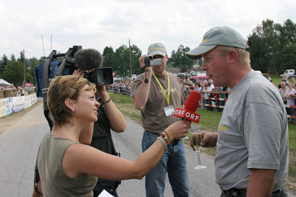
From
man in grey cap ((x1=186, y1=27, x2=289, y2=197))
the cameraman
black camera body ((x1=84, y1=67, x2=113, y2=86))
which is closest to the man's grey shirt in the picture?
man in grey cap ((x1=186, y1=27, x2=289, y2=197))

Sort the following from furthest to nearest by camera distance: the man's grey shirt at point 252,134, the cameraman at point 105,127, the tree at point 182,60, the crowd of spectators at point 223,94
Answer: the tree at point 182,60, the crowd of spectators at point 223,94, the cameraman at point 105,127, the man's grey shirt at point 252,134

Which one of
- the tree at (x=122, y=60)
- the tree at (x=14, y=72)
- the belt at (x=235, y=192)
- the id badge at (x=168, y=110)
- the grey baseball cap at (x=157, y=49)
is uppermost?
the tree at (x=122, y=60)

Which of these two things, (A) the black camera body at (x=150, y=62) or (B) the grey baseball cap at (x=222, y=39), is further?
(A) the black camera body at (x=150, y=62)

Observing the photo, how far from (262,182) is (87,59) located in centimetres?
165

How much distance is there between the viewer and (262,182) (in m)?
1.35

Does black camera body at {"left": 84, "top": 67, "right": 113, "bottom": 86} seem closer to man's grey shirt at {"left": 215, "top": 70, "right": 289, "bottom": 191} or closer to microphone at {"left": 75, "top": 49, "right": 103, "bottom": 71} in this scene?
microphone at {"left": 75, "top": 49, "right": 103, "bottom": 71}

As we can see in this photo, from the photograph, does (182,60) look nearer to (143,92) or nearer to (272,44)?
(272,44)

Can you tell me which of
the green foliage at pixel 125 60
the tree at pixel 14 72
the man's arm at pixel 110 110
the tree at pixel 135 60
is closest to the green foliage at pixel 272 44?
the tree at pixel 135 60

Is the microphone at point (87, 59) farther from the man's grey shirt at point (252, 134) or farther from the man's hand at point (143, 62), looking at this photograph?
the man's grey shirt at point (252, 134)

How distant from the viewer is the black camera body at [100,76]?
2.17 meters

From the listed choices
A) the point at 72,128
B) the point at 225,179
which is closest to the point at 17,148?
the point at 72,128

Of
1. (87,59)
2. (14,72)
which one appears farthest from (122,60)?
(87,59)

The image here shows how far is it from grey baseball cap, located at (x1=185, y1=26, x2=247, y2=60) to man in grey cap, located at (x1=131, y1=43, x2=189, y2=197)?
127 cm

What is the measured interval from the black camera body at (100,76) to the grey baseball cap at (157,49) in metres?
1.09
